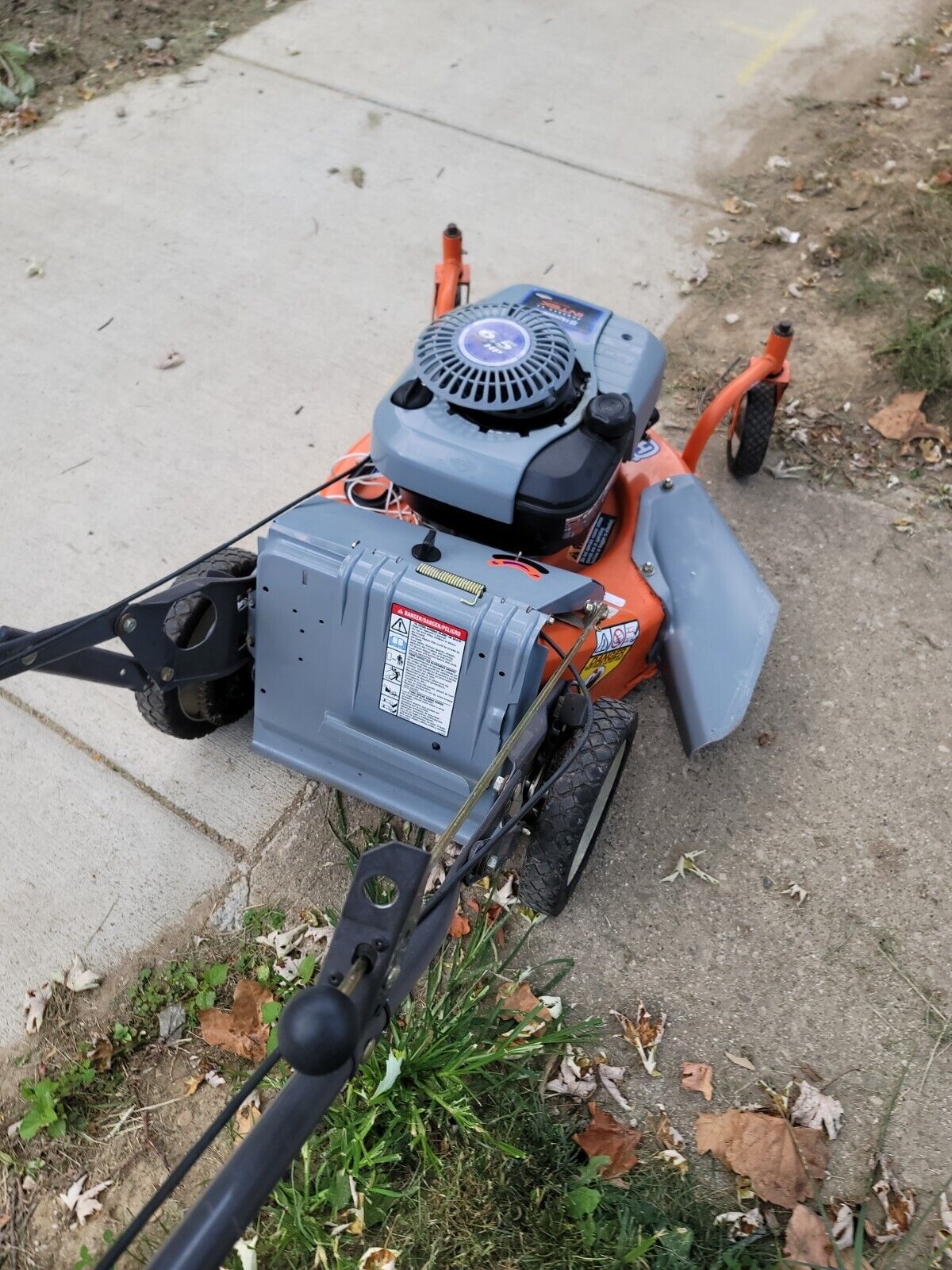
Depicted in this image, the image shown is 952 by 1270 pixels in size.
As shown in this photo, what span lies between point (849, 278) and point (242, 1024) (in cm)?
359

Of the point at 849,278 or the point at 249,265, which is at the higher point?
the point at 849,278

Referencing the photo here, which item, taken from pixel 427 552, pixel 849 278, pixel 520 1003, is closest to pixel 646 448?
pixel 427 552

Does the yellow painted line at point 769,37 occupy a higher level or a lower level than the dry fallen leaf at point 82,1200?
higher

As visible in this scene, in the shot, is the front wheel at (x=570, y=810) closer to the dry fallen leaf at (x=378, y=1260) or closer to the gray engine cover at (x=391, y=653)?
the gray engine cover at (x=391, y=653)

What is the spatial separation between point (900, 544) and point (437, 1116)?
223 cm

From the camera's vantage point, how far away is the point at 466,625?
7.05 ft

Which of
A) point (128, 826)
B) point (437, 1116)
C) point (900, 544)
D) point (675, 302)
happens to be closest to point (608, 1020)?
point (437, 1116)

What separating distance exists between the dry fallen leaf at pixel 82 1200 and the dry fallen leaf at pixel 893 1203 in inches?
61.8

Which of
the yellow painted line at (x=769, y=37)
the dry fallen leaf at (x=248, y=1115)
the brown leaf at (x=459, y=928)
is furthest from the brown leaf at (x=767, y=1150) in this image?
the yellow painted line at (x=769, y=37)

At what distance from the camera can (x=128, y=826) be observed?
8.77ft

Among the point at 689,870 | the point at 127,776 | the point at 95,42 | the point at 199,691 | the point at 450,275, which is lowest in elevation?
the point at 127,776

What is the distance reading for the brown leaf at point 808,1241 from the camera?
204 cm

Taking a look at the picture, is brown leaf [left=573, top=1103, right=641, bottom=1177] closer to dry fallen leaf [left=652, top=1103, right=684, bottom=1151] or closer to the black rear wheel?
dry fallen leaf [left=652, top=1103, right=684, bottom=1151]

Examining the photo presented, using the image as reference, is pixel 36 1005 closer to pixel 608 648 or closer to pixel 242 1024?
pixel 242 1024
